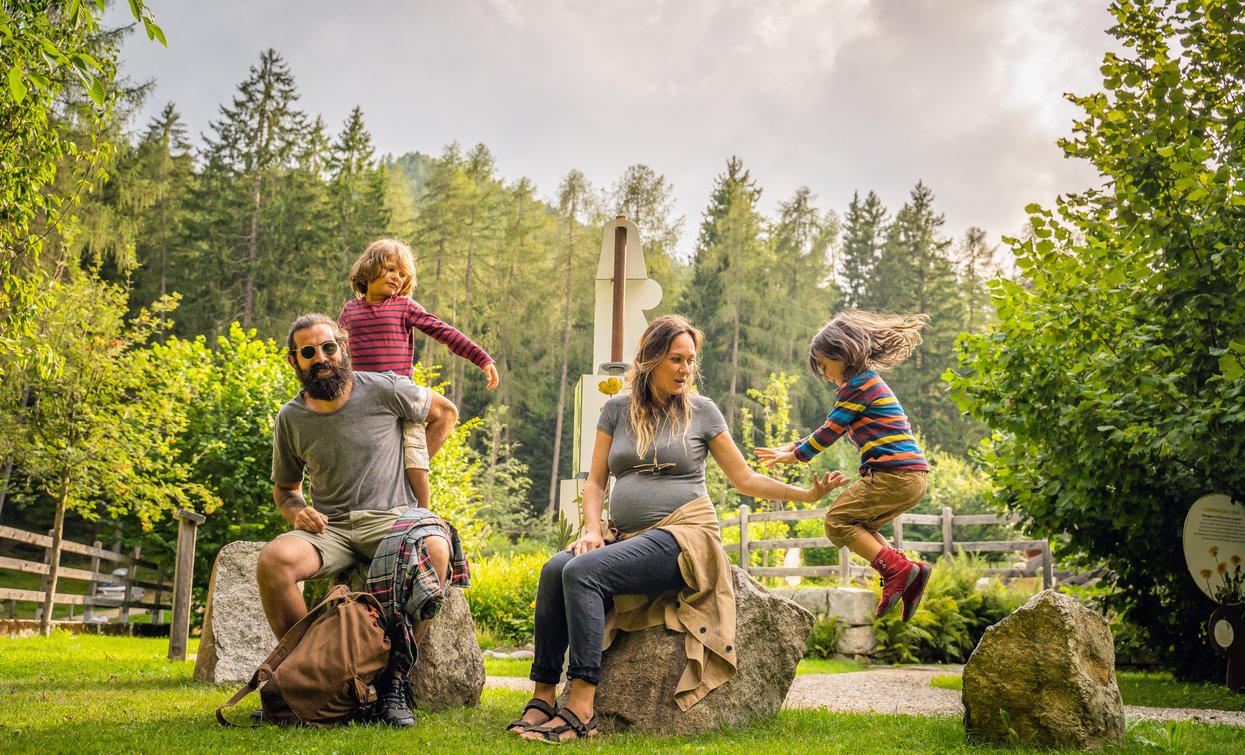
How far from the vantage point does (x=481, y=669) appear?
450 centimetres

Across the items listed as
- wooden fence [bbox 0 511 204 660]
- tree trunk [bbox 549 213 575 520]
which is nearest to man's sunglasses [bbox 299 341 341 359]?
wooden fence [bbox 0 511 204 660]

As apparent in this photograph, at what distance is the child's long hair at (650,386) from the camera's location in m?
4.23

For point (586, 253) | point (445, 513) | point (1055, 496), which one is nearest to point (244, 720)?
point (1055, 496)

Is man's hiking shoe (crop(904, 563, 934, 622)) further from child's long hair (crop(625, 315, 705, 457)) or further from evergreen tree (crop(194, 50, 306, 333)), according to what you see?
evergreen tree (crop(194, 50, 306, 333))

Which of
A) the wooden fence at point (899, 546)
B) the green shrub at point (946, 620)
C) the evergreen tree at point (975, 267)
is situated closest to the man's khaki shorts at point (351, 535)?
the green shrub at point (946, 620)

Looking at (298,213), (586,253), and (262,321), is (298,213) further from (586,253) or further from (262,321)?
(586,253)

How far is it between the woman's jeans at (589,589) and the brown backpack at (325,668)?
67 cm

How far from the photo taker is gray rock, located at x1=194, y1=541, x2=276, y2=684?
5.40m

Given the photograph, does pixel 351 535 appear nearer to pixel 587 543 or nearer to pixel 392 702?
pixel 392 702

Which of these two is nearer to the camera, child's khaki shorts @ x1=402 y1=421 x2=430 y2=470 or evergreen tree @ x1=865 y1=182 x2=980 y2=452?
child's khaki shorts @ x1=402 y1=421 x2=430 y2=470

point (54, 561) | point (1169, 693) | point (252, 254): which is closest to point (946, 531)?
point (1169, 693)

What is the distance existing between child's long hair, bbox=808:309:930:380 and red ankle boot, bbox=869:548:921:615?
0.89 meters

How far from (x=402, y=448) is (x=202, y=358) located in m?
11.4

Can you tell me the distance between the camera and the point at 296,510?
417 cm
